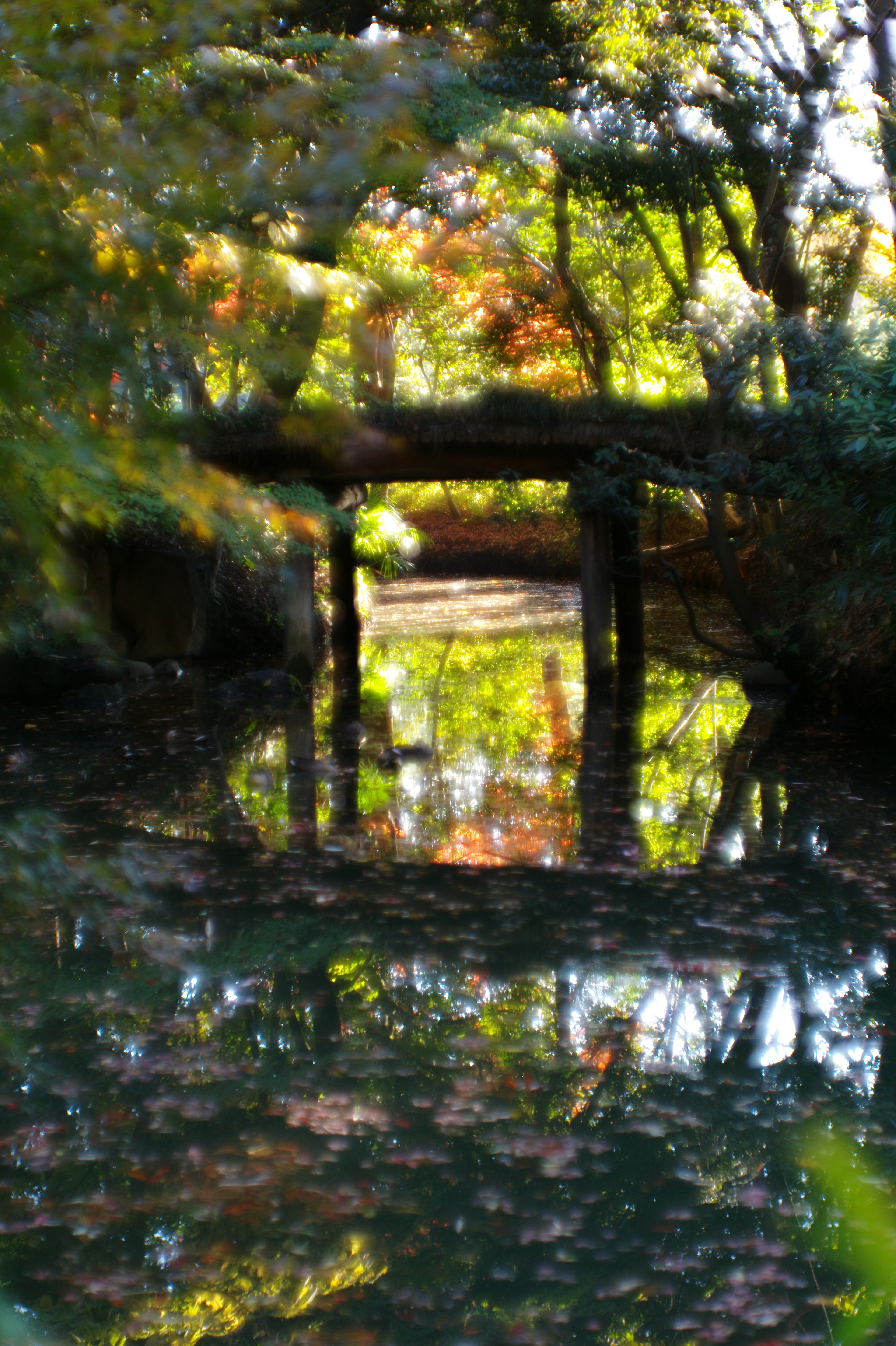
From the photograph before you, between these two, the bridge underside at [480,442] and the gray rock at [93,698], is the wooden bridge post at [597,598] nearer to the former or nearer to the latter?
the bridge underside at [480,442]

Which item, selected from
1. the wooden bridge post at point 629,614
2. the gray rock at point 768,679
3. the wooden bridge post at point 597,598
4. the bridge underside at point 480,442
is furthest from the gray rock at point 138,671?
the gray rock at point 768,679

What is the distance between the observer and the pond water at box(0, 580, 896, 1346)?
2.30 m

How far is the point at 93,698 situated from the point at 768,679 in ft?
20.7

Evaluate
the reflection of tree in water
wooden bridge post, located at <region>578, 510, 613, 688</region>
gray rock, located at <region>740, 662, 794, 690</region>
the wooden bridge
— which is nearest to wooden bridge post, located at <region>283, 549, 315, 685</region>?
the wooden bridge

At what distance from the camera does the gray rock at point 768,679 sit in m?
10.1

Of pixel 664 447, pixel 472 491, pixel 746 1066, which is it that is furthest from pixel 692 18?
Result: pixel 472 491

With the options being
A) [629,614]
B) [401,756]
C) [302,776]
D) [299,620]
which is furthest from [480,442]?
[302,776]

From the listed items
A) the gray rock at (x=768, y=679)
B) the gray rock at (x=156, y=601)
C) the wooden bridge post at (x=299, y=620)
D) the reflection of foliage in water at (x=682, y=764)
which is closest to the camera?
the reflection of foliage in water at (x=682, y=764)

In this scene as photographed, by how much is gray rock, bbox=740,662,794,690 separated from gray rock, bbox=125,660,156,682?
625 centimetres

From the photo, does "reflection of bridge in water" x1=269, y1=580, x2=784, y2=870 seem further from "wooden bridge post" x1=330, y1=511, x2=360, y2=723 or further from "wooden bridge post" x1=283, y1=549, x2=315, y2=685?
"wooden bridge post" x1=283, y1=549, x2=315, y2=685

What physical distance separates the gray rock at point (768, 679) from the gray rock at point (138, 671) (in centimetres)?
625

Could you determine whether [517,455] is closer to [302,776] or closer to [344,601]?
[344,601]

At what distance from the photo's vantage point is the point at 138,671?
1159 cm

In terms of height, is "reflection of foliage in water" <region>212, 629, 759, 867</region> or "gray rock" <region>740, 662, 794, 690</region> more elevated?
"gray rock" <region>740, 662, 794, 690</region>
